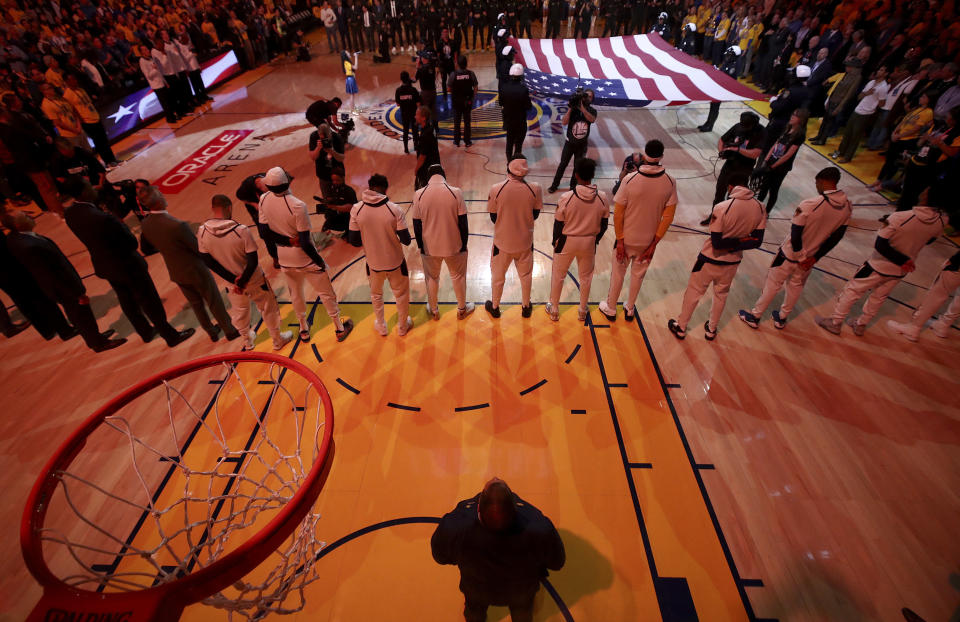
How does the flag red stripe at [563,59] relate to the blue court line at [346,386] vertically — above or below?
above

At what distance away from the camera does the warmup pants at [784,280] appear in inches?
196

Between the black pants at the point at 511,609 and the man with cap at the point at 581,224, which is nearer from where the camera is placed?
the black pants at the point at 511,609

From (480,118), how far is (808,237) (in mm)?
9210

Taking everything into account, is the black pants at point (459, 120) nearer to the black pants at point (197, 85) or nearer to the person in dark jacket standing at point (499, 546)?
the black pants at point (197, 85)

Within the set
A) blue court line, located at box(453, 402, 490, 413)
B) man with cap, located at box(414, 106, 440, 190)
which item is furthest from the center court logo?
blue court line, located at box(453, 402, 490, 413)

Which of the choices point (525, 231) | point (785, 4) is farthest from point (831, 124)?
point (525, 231)

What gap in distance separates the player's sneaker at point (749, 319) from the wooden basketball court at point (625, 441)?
0.27ft

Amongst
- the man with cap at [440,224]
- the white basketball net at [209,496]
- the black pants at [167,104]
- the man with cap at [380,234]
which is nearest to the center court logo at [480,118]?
the black pants at [167,104]

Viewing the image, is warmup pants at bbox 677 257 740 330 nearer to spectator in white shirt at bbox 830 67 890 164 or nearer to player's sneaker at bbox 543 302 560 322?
player's sneaker at bbox 543 302 560 322

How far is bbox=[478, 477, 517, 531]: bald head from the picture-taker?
2131 millimetres

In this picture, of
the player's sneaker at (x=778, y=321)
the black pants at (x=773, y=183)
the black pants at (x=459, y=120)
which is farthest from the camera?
the black pants at (x=459, y=120)

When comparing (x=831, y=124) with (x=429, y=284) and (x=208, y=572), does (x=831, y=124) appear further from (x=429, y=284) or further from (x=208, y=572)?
(x=208, y=572)

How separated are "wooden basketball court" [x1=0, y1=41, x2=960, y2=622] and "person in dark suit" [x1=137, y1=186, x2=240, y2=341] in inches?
23.5

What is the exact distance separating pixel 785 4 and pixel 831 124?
676 centimetres
